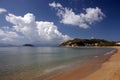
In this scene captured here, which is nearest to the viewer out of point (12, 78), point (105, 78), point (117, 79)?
point (117, 79)

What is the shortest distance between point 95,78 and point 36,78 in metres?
6.30

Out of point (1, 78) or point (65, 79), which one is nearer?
point (65, 79)

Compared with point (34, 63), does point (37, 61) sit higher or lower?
higher

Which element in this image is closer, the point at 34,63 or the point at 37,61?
the point at 34,63

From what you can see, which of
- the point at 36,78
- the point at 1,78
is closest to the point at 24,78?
the point at 36,78

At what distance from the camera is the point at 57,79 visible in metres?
18.4

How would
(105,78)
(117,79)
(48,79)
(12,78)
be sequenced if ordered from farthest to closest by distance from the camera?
1. (12,78)
2. (48,79)
3. (105,78)
4. (117,79)

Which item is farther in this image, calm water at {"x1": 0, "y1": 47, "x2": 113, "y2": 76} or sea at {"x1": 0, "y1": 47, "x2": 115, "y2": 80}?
calm water at {"x1": 0, "y1": 47, "x2": 113, "y2": 76}

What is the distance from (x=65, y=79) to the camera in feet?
59.8

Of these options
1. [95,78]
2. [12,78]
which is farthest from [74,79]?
[12,78]

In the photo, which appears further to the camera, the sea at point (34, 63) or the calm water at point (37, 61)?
the calm water at point (37, 61)

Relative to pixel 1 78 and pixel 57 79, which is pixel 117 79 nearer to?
pixel 57 79

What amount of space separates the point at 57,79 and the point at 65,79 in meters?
0.82

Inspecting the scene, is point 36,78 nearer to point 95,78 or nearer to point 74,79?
point 74,79
